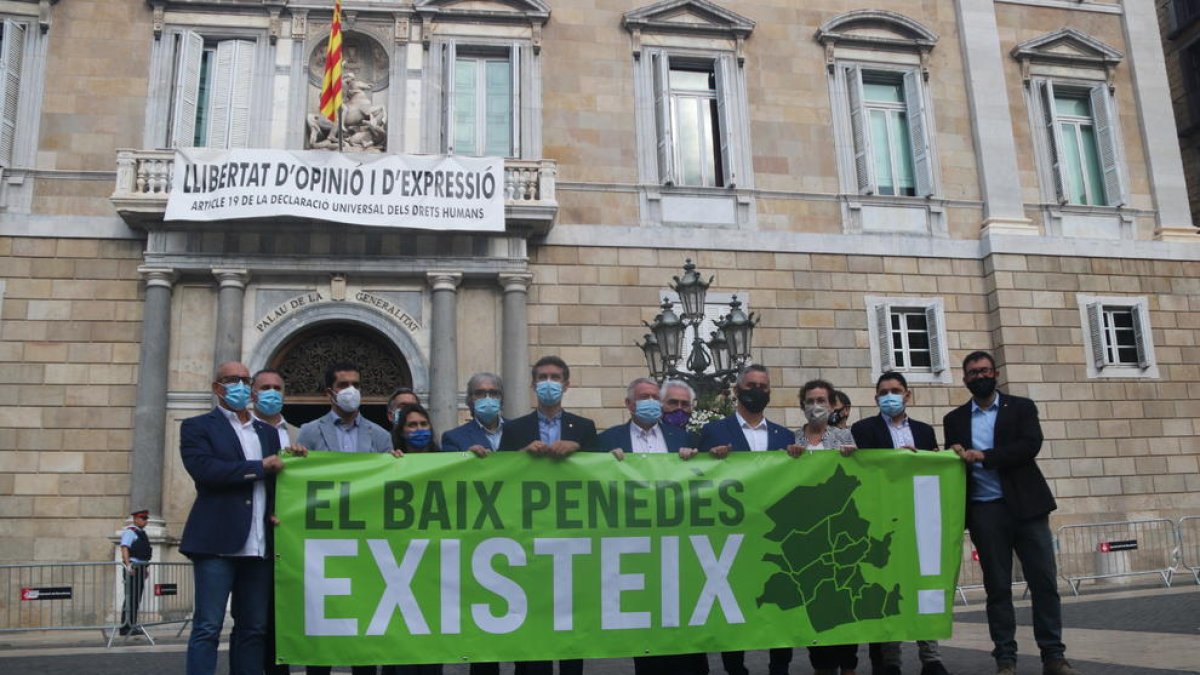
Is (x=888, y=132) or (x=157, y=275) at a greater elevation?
(x=888, y=132)

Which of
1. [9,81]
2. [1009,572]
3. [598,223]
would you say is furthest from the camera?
[598,223]

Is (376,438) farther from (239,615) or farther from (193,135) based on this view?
(193,135)

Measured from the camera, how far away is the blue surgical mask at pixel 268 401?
692cm

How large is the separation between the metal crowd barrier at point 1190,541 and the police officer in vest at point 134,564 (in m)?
16.4

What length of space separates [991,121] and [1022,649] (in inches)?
513

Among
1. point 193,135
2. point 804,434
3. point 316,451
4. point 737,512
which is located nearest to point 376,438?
point 316,451

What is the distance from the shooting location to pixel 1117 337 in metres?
18.8

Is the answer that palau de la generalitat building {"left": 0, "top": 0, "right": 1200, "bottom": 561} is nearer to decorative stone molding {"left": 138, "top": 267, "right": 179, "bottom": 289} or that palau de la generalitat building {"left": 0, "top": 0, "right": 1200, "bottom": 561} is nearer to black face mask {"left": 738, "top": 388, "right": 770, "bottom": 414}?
decorative stone molding {"left": 138, "top": 267, "right": 179, "bottom": 289}

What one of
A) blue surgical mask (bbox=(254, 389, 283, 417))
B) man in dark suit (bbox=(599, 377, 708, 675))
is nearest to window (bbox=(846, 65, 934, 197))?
man in dark suit (bbox=(599, 377, 708, 675))

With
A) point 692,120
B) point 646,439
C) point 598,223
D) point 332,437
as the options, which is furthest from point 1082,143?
point 332,437

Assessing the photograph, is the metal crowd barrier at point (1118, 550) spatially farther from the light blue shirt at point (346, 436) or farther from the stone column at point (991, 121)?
the light blue shirt at point (346, 436)

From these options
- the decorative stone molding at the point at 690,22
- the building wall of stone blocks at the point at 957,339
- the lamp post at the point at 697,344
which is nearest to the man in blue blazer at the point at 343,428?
the lamp post at the point at 697,344

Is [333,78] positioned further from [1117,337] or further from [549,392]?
[1117,337]

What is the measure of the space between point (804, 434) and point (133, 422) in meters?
11.7
